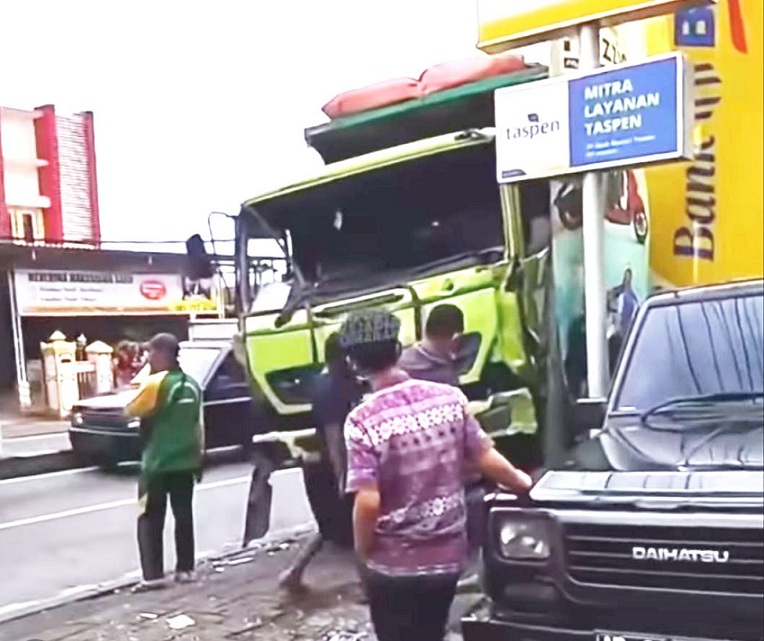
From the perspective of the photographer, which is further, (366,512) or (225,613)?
(225,613)

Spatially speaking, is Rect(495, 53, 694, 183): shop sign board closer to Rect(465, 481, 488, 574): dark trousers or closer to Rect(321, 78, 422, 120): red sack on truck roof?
Rect(321, 78, 422, 120): red sack on truck roof

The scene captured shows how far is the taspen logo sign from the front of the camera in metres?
6.54

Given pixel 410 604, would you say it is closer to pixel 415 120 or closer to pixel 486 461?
pixel 486 461

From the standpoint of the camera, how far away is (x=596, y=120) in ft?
21.3

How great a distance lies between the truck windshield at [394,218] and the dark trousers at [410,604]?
3288 millimetres

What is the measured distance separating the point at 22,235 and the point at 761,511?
25.3 metres

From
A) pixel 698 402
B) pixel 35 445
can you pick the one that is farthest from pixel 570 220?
pixel 35 445

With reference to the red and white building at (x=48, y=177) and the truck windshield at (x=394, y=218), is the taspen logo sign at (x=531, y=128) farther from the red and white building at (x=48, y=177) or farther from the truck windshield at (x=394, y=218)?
the red and white building at (x=48, y=177)

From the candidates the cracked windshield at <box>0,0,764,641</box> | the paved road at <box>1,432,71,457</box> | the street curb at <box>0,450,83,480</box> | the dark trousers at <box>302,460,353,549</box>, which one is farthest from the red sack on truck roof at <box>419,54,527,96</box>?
the paved road at <box>1,432,71,457</box>

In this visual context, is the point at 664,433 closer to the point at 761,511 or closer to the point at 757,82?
the point at 761,511

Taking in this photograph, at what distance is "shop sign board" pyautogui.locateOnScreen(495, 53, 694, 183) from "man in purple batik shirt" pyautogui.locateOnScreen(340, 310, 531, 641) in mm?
2967

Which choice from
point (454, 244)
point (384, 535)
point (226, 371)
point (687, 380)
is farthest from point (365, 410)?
point (226, 371)

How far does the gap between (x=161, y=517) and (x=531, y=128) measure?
3.65 m

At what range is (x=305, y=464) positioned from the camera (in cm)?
780
